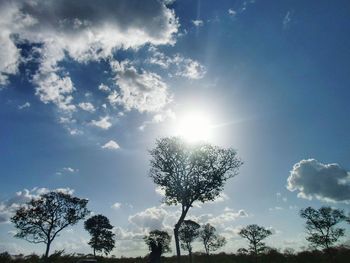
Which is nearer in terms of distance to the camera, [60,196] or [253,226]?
[60,196]

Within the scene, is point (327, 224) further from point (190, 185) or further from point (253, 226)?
point (190, 185)

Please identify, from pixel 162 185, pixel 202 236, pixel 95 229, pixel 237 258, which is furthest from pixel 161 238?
pixel 162 185

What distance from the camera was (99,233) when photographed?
250 ft

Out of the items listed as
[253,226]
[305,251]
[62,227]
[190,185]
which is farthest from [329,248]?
[62,227]

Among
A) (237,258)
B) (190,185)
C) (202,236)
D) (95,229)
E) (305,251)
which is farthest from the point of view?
(202,236)

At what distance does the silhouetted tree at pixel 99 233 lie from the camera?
75500mm

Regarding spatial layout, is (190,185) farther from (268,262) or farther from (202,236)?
(202,236)

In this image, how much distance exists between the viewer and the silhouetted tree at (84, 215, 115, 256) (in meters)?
75.5

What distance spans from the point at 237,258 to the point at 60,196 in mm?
41059

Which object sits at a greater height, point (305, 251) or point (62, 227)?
point (62, 227)

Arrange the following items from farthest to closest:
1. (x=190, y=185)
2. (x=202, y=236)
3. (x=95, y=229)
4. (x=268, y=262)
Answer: (x=202, y=236) < (x=95, y=229) < (x=268, y=262) < (x=190, y=185)

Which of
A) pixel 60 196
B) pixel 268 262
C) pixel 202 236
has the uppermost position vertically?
pixel 60 196

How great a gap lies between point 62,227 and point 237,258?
3841cm

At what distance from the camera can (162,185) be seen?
1565 inches
